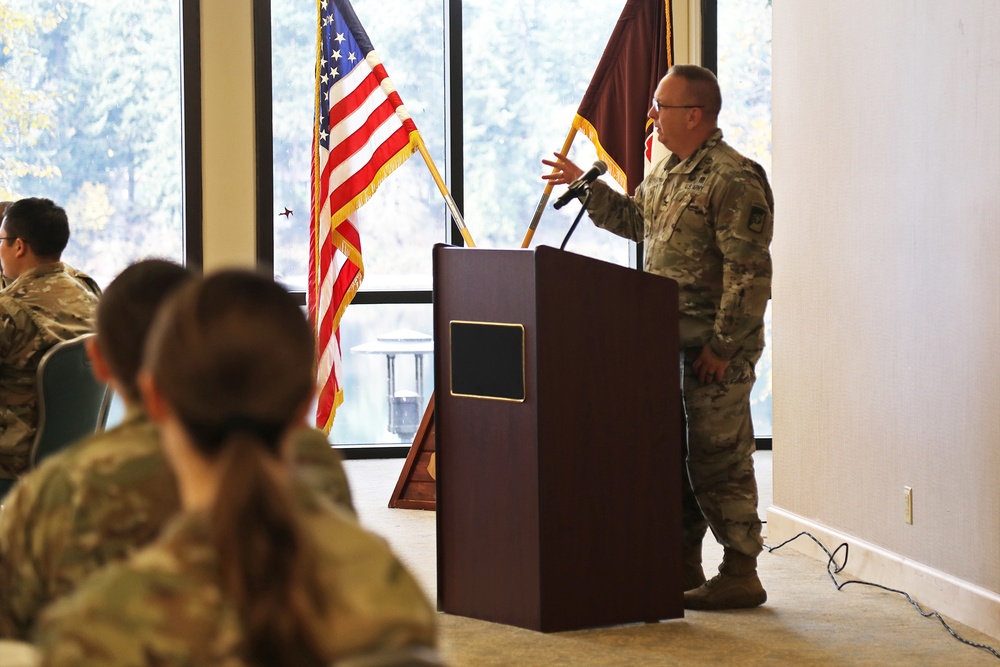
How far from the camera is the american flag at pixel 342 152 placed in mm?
5234

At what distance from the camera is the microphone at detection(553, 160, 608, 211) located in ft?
11.1

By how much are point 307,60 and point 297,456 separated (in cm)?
512

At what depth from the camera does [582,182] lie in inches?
137

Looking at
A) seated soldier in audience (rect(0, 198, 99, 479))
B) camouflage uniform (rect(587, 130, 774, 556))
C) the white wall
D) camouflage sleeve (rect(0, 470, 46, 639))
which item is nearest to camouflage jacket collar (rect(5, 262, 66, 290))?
seated soldier in audience (rect(0, 198, 99, 479))

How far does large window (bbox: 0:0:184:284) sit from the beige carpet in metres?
3.35

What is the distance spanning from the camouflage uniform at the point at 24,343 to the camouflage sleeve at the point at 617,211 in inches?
61.0

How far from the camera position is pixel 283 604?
85cm

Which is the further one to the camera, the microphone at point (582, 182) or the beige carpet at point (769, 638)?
the microphone at point (582, 182)

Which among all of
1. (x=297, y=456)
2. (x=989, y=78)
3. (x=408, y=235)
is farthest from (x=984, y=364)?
(x=408, y=235)

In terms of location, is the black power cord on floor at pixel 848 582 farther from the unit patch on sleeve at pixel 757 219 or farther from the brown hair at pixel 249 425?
the brown hair at pixel 249 425

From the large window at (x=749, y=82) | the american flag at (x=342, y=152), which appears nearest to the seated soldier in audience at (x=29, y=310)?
the american flag at (x=342, y=152)

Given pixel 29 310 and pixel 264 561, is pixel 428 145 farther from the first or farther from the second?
pixel 264 561

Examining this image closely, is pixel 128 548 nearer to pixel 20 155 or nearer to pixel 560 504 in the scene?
pixel 560 504

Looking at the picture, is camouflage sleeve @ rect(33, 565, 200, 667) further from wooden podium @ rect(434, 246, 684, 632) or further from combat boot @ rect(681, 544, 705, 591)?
combat boot @ rect(681, 544, 705, 591)
